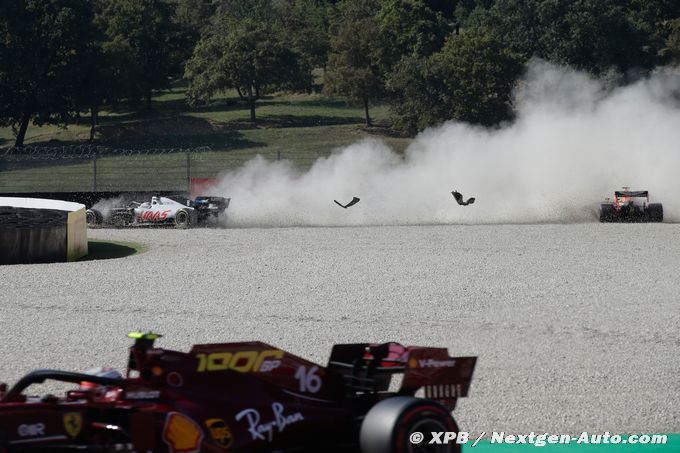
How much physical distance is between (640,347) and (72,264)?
1315cm

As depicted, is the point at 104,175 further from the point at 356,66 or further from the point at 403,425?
the point at 356,66

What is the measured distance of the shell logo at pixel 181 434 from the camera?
21.9ft

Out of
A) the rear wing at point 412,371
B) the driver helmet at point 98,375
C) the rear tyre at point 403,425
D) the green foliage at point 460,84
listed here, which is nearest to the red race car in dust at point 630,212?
the rear wing at point 412,371

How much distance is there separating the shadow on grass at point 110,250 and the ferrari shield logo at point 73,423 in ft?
55.0

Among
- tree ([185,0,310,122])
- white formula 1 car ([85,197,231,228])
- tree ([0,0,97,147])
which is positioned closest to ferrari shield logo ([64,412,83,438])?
white formula 1 car ([85,197,231,228])

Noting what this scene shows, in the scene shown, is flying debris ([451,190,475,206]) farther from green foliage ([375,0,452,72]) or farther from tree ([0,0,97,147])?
tree ([0,0,97,147])

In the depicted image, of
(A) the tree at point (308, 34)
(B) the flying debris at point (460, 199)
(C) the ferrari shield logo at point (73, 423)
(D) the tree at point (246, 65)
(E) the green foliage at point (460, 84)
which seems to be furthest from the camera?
(A) the tree at point (308, 34)

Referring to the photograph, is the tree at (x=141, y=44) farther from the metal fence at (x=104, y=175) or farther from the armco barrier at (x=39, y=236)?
the armco barrier at (x=39, y=236)

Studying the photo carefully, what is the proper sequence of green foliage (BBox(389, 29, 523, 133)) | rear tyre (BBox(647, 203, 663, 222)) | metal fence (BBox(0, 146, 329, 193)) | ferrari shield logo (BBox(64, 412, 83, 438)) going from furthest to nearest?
green foliage (BBox(389, 29, 523, 133)), metal fence (BBox(0, 146, 329, 193)), rear tyre (BBox(647, 203, 663, 222)), ferrari shield logo (BBox(64, 412, 83, 438))

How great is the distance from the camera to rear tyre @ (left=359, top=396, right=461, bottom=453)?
695 cm

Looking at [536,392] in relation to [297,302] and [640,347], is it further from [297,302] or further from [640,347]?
[297,302]

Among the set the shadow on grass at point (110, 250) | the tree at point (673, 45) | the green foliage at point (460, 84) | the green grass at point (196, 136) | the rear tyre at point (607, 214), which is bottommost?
the shadow on grass at point (110, 250)

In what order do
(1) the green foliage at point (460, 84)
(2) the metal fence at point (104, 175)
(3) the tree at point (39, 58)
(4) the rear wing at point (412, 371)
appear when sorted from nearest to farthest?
(4) the rear wing at point (412, 371)
(2) the metal fence at point (104, 175)
(1) the green foliage at point (460, 84)
(3) the tree at point (39, 58)

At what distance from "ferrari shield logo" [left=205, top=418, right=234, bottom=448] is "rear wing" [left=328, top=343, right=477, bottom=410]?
1058 mm
